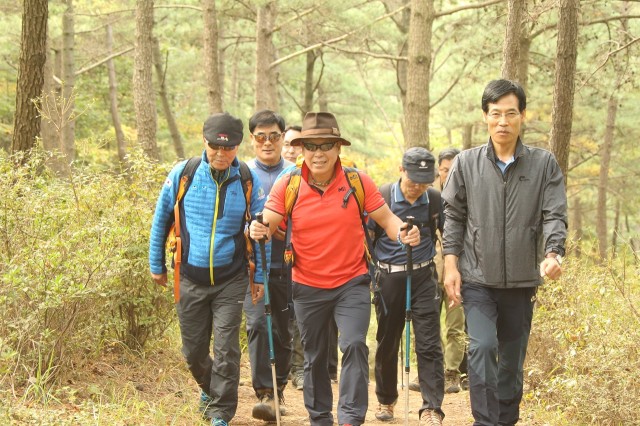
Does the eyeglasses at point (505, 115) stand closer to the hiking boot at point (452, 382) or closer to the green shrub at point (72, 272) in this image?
the green shrub at point (72, 272)

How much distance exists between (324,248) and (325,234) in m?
0.10

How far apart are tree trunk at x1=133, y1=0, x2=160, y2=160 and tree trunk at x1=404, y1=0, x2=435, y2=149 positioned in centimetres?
506

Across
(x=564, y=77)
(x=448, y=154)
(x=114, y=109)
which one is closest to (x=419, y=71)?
(x=564, y=77)

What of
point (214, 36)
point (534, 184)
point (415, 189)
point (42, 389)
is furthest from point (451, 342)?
point (214, 36)

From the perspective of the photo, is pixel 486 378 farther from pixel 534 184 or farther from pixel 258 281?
pixel 258 281

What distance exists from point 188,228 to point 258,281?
0.72 m

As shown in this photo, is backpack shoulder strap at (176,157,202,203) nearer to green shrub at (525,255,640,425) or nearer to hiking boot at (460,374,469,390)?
green shrub at (525,255,640,425)

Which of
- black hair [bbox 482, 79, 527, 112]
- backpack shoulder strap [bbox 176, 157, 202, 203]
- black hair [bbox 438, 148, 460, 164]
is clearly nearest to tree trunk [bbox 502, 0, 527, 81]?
black hair [bbox 438, 148, 460, 164]

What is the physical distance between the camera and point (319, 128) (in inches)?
218

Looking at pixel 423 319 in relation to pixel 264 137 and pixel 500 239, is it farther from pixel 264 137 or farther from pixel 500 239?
pixel 264 137

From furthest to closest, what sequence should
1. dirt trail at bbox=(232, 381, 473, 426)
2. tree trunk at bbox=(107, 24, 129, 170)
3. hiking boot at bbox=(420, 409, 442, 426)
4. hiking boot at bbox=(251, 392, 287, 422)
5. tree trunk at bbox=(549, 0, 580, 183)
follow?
tree trunk at bbox=(107, 24, 129, 170), tree trunk at bbox=(549, 0, 580, 183), dirt trail at bbox=(232, 381, 473, 426), hiking boot at bbox=(420, 409, 442, 426), hiking boot at bbox=(251, 392, 287, 422)

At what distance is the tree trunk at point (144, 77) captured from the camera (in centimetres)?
1445

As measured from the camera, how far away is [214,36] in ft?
50.8

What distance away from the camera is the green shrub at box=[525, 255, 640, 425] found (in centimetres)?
569
